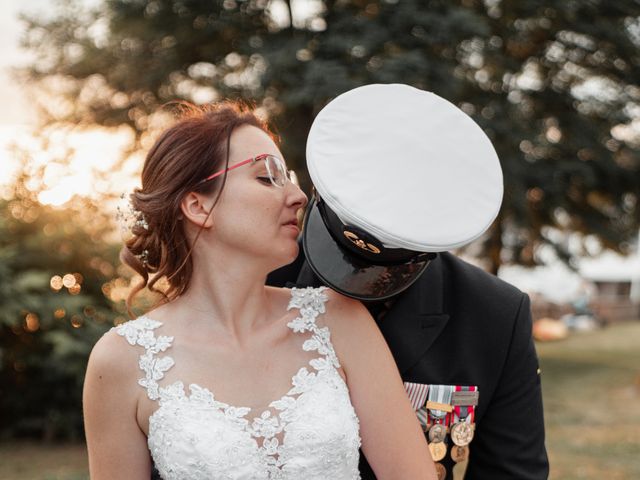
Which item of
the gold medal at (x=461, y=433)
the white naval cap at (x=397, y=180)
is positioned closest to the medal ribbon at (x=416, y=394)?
the gold medal at (x=461, y=433)

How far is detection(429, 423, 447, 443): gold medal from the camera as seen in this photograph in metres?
2.27

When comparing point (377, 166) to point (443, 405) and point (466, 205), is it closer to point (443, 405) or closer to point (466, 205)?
point (466, 205)

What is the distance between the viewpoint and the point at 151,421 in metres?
2.14

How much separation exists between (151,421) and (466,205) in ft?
3.62

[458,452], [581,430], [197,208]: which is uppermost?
[197,208]

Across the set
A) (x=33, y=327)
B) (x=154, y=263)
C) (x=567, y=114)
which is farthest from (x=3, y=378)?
(x=567, y=114)

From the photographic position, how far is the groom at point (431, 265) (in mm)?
1840

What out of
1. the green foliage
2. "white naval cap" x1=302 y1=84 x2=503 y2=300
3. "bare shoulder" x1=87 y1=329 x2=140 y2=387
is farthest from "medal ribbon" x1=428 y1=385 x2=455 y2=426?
the green foliage

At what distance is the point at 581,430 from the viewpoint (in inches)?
372

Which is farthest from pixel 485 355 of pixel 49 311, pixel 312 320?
pixel 49 311

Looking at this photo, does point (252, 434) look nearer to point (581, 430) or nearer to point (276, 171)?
point (276, 171)

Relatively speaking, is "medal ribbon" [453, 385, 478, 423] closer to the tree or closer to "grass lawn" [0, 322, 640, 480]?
"grass lawn" [0, 322, 640, 480]

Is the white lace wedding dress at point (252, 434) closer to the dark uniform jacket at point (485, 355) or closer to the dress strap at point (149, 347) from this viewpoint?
the dress strap at point (149, 347)

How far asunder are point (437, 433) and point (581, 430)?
8.00m
